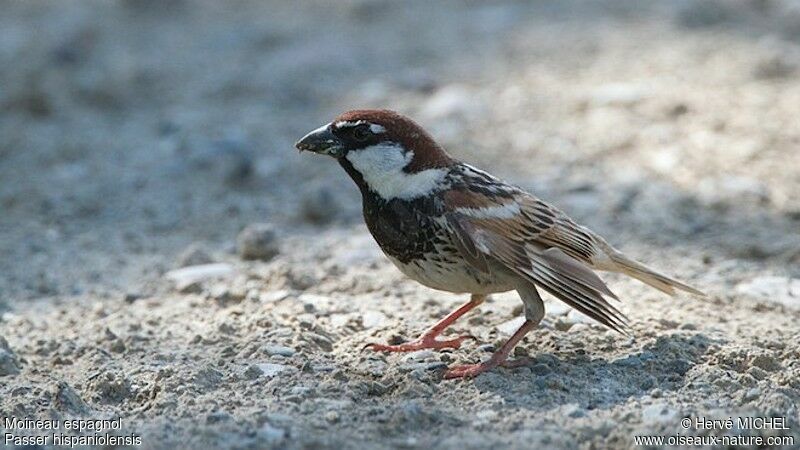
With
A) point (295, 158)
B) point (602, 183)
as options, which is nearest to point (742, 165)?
point (602, 183)

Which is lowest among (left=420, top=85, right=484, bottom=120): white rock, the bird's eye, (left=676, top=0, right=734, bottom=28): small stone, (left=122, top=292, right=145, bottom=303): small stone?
(left=122, top=292, right=145, bottom=303): small stone

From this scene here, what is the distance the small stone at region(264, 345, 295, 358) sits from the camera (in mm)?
5191

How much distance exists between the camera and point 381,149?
5230mm

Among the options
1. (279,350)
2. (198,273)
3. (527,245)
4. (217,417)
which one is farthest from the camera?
(198,273)

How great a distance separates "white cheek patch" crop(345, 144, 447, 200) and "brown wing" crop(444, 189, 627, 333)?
13 centimetres

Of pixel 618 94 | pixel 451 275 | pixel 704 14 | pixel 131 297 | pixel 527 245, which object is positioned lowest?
pixel 131 297

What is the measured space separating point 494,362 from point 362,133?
3.51ft

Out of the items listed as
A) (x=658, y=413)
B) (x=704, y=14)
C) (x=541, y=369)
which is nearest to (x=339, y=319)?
(x=541, y=369)

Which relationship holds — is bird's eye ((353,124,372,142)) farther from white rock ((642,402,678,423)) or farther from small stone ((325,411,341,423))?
white rock ((642,402,678,423))

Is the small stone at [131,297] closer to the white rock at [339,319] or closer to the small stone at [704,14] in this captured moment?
the white rock at [339,319]

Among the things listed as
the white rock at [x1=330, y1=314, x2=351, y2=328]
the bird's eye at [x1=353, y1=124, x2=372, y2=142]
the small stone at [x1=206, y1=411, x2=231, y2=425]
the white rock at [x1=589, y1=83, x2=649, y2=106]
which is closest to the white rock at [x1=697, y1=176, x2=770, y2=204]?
the white rock at [x1=589, y1=83, x2=649, y2=106]

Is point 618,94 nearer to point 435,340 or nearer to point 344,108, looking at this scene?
point 344,108

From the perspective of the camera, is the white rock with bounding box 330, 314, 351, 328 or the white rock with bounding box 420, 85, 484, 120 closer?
the white rock with bounding box 330, 314, 351, 328

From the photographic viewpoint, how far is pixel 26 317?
244 inches
